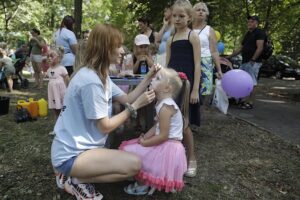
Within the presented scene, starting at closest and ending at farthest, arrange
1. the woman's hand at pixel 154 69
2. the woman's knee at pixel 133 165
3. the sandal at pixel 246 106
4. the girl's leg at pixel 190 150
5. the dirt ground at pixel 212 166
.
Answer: the woman's knee at pixel 133 165 → the woman's hand at pixel 154 69 → the dirt ground at pixel 212 166 → the girl's leg at pixel 190 150 → the sandal at pixel 246 106

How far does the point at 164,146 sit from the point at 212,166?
3.96 feet

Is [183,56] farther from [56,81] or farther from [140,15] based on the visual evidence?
[140,15]

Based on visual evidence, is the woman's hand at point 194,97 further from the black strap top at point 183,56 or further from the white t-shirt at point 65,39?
the white t-shirt at point 65,39

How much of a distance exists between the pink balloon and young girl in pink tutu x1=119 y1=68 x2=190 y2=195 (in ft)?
7.62

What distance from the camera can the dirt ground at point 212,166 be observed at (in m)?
3.11

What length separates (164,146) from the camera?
2764 mm

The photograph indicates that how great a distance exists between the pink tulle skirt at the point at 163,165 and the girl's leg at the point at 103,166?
0.45 feet

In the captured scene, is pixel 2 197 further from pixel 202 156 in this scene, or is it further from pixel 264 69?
pixel 264 69

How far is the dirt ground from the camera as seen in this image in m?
3.11

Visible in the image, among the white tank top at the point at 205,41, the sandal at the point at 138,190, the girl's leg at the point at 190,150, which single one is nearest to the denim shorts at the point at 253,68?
the white tank top at the point at 205,41

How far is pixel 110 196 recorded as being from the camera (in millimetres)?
2957

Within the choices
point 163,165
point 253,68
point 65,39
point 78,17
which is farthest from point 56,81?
point 78,17

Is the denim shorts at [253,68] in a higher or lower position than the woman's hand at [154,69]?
lower

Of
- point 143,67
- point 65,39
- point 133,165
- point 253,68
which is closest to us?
point 133,165
